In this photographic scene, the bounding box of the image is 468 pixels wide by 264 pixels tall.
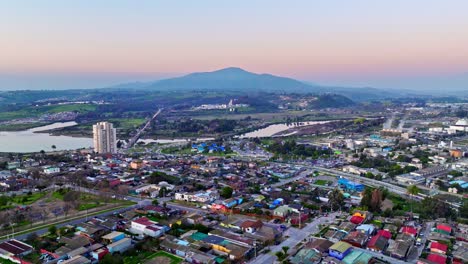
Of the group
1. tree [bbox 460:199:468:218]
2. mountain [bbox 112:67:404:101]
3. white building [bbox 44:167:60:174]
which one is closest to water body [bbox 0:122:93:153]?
white building [bbox 44:167:60:174]

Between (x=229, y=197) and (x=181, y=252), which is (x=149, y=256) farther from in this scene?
(x=229, y=197)

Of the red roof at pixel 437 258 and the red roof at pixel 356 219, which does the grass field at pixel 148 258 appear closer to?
the red roof at pixel 356 219

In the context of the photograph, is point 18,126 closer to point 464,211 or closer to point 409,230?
point 409,230

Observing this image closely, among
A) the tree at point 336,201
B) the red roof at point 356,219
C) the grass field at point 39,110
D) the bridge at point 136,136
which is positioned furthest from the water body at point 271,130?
the grass field at point 39,110

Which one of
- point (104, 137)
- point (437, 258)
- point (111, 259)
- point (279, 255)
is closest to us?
point (111, 259)

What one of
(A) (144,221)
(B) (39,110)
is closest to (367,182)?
(A) (144,221)

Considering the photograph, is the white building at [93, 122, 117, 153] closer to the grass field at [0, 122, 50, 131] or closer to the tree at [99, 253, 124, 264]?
the tree at [99, 253, 124, 264]
